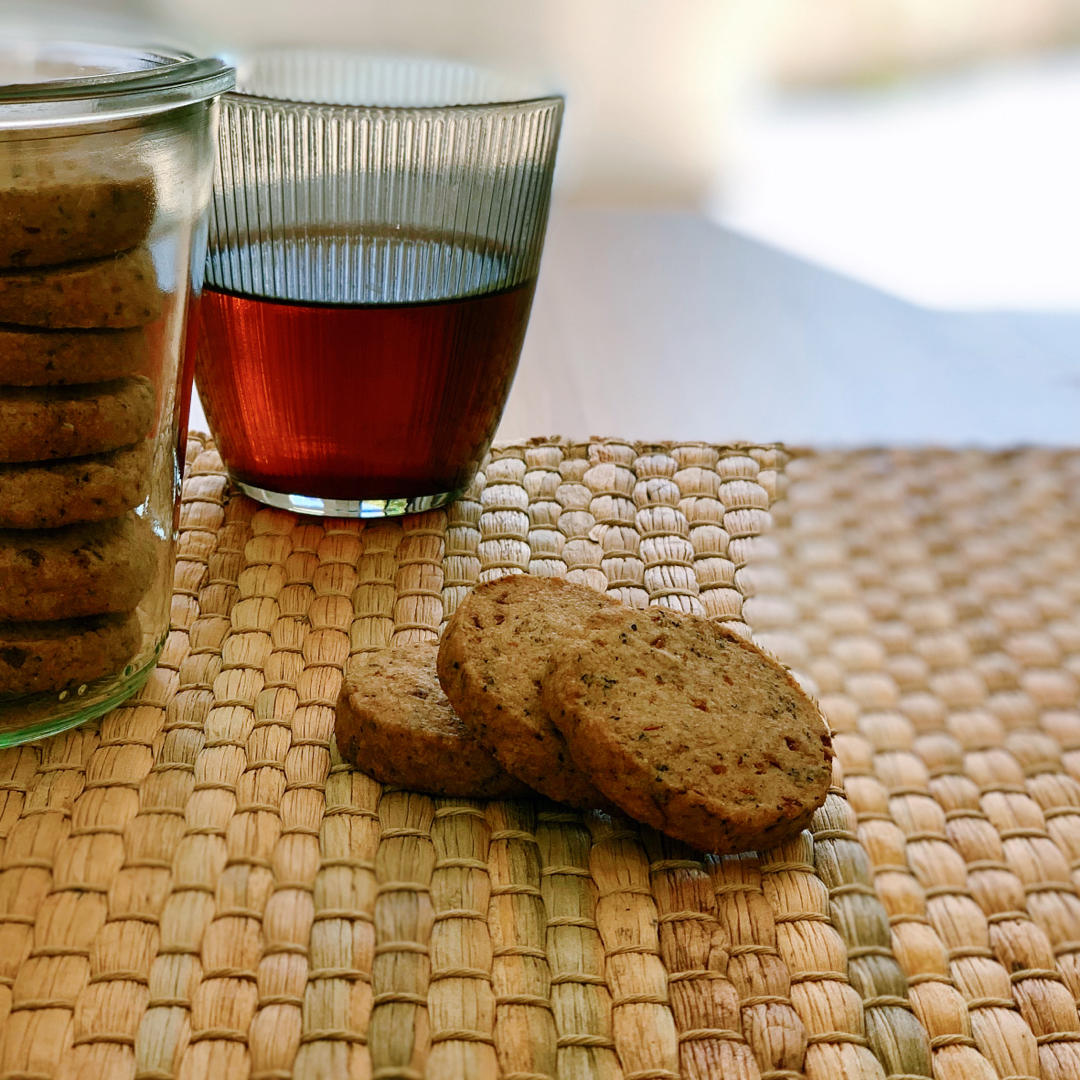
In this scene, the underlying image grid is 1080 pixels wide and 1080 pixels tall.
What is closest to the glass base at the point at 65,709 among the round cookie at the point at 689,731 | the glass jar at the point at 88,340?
the glass jar at the point at 88,340

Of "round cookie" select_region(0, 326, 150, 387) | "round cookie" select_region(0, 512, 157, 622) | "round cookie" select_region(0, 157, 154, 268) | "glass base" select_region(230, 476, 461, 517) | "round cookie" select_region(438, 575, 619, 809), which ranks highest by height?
"round cookie" select_region(0, 157, 154, 268)

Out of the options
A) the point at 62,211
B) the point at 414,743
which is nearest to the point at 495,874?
the point at 414,743

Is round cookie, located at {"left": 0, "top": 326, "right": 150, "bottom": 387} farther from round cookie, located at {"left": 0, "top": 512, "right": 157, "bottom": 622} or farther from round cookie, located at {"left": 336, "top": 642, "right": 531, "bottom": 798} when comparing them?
round cookie, located at {"left": 336, "top": 642, "right": 531, "bottom": 798}

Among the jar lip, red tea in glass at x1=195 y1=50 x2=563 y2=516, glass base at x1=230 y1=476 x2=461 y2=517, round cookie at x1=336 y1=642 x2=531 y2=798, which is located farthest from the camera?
glass base at x1=230 y1=476 x2=461 y2=517

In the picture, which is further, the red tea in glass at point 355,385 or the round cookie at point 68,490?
the red tea in glass at point 355,385

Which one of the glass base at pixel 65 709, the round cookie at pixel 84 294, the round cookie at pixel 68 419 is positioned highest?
the round cookie at pixel 84 294

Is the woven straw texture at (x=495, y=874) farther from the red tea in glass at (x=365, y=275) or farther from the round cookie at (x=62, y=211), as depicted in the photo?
the round cookie at (x=62, y=211)

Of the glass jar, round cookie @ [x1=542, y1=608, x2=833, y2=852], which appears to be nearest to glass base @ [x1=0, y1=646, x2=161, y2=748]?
the glass jar
